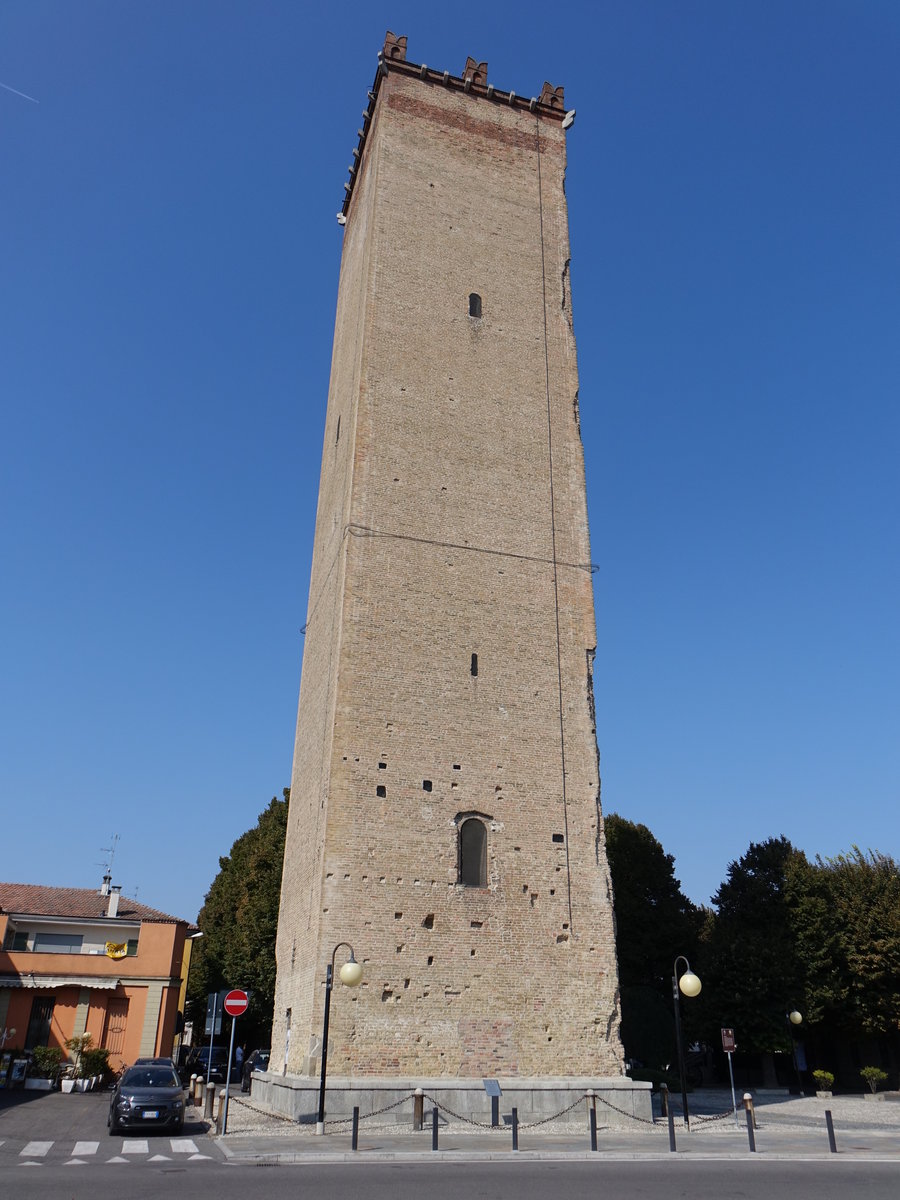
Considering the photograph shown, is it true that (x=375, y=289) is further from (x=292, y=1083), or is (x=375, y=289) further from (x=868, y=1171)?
(x=868, y=1171)

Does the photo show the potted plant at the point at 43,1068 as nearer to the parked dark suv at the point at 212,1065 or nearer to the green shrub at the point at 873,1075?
the parked dark suv at the point at 212,1065

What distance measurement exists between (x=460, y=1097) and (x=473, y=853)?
13.5 ft

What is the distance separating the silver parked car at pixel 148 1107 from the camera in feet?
49.2

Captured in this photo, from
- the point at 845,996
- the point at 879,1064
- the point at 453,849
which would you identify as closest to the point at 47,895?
the point at 453,849

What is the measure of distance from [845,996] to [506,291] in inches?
969

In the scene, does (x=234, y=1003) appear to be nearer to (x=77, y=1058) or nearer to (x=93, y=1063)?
(x=93, y=1063)

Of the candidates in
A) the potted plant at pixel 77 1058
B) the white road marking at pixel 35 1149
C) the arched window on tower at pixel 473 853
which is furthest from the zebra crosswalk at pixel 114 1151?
the potted plant at pixel 77 1058

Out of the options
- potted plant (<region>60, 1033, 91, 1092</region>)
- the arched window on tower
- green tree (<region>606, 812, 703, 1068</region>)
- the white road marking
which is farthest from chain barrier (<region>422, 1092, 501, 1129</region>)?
green tree (<region>606, 812, 703, 1068</region>)

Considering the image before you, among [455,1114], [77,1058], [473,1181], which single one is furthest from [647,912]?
[473,1181]

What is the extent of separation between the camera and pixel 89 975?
29188 millimetres

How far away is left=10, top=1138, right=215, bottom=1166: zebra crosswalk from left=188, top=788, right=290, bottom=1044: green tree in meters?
16.1

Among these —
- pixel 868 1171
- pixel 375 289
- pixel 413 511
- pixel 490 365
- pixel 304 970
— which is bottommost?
pixel 868 1171

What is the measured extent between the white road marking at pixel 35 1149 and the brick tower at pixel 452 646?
4.14 meters

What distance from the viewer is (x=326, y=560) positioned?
22.1 metres
